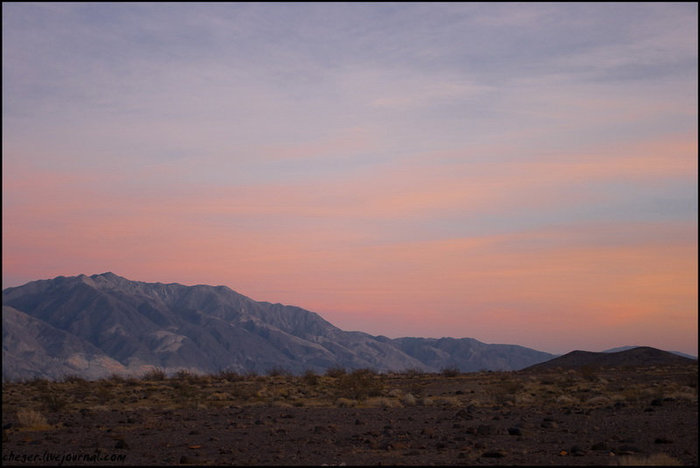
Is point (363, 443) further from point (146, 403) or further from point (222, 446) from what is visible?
point (146, 403)

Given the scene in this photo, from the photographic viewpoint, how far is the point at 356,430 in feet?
77.9

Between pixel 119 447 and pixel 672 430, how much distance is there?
1692 cm

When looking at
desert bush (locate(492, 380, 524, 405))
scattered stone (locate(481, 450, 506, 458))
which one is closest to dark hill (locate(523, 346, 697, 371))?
desert bush (locate(492, 380, 524, 405))

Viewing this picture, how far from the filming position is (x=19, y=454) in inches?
787

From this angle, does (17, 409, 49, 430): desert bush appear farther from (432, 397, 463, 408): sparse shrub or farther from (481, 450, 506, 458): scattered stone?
(432, 397, 463, 408): sparse shrub

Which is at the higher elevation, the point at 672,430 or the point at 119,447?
the point at 672,430

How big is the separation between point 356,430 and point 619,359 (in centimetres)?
7641

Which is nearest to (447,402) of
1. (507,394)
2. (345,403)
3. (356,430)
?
(507,394)

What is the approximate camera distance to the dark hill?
8431 cm

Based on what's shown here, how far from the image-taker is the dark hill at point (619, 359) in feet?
277

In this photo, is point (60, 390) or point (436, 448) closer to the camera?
point (436, 448)

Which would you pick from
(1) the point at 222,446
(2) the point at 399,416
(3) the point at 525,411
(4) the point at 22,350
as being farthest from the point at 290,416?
(4) the point at 22,350

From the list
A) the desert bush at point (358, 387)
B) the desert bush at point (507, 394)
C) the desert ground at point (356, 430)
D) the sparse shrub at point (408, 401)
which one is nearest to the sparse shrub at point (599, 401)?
the desert ground at point (356, 430)

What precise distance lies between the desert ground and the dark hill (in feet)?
154
